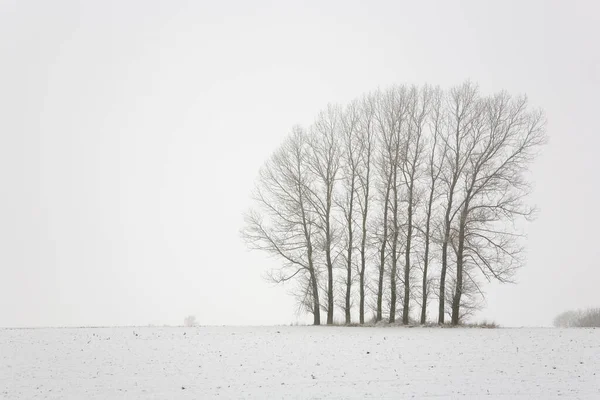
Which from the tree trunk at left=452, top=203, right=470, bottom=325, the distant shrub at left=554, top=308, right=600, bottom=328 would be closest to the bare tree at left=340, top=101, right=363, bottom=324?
the tree trunk at left=452, top=203, right=470, bottom=325

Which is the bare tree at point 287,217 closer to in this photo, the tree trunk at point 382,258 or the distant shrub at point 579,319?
the tree trunk at point 382,258

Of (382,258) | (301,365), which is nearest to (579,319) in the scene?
(382,258)

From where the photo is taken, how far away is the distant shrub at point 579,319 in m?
38.0

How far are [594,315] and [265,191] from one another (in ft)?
102

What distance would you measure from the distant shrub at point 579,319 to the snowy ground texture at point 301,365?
18.0 metres

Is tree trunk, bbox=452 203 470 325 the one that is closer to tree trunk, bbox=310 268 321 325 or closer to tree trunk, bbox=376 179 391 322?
tree trunk, bbox=376 179 391 322

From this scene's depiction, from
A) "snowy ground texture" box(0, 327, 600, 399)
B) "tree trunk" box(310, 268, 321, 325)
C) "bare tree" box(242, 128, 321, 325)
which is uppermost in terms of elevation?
"bare tree" box(242, 128, 321, 325)

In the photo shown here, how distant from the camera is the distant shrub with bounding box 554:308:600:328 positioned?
38.0m

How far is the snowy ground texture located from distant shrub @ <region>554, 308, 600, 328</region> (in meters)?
18.0

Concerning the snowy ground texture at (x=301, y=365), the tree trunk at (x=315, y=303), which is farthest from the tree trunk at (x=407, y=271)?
the tree trunk at (x=315, y=303)

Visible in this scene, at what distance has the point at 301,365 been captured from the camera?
53.4 ft

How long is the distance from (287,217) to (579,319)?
31.8 meters

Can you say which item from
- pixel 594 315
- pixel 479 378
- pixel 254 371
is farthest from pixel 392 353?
pixel 594 315

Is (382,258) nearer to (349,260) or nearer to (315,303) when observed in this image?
(349,260)
